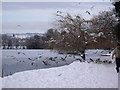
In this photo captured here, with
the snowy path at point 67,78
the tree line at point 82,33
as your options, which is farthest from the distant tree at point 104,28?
the snowy path at point 67,78

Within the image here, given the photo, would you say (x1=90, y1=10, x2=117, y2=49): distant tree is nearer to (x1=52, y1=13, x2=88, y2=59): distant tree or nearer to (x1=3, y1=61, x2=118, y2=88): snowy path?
(x1=52, y1=13, x2=88, y2=59): distant tree

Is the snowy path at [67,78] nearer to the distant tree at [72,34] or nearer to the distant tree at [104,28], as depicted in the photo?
the distant tree at [104,28]

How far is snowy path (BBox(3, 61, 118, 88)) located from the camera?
31.9ft

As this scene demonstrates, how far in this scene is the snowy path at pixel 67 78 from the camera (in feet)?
31.9

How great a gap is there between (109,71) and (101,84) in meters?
Result: 2.80

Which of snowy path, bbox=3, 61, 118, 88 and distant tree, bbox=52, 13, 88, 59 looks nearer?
snowy path, bbox=3, 61, 118, 88

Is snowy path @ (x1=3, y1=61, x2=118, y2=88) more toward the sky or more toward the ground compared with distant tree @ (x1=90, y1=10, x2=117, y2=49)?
more toward the ground

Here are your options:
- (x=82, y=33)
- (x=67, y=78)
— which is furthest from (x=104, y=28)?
(x=67, y=78)

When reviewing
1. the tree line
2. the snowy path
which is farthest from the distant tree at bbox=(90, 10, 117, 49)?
the snowy path

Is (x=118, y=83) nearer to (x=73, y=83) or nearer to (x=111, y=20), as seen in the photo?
(x=73, y=83)

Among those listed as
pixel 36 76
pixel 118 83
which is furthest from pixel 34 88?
pixel 118 83

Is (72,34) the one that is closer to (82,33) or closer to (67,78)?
(82,33)

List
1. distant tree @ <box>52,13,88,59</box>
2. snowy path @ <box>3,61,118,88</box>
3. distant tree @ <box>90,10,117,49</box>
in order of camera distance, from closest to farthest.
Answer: snowy path @ <box>3,61,118,88</box>, distant tree @ <box>90,10,117,49</box>, distant tree @ <box>52,13,88,59</box>

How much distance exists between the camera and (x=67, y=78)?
35.6 ft
